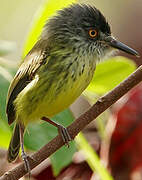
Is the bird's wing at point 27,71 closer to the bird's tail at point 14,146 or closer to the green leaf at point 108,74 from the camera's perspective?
the bird's tail at point 14,146

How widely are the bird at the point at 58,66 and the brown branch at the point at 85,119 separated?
170 millimetres

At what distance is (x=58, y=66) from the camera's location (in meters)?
2.98

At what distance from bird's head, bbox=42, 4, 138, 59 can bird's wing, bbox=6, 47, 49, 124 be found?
12cm

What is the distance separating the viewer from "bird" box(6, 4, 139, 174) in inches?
115

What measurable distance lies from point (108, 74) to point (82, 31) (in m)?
0.48

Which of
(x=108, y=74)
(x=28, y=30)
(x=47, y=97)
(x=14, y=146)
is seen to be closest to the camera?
(x=108, y=74)

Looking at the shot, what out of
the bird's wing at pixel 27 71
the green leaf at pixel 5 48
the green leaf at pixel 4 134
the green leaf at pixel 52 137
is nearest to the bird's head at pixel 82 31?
the bird's wing at pixel 27 71

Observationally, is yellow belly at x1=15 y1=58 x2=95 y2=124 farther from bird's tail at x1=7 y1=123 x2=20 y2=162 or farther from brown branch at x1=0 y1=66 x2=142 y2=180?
brown branch at x1=0 y1=66 x2=142 y2=180

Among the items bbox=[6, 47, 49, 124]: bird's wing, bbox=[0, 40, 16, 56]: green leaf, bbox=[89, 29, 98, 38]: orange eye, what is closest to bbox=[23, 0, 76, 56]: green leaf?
bbox=[0, 40, 16, 56]: green leaf

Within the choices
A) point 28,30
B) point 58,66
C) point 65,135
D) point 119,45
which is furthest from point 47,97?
point 28,30

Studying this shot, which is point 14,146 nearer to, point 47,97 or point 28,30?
point 47,97

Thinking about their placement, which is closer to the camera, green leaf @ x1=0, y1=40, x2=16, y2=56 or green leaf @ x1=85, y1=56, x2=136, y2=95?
green leaf @ x1=0, y1=40, x2=16, y2=56

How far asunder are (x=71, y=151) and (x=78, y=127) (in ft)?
0.61

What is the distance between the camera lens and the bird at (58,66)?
2.93 m
